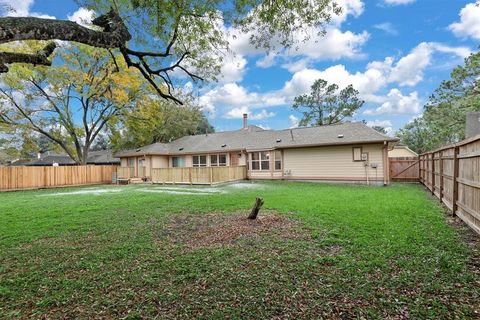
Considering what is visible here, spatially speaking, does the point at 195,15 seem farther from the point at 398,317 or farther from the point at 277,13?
the point at 398,317

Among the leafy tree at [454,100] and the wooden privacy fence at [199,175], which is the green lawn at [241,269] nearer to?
the wooden privacy fence at [199,175]

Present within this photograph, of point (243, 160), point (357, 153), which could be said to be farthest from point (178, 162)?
point (357, 153)

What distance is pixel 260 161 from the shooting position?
19.4m

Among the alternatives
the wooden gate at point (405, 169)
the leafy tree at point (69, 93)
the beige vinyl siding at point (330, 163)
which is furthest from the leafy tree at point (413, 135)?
the leafy tree at point (69, 93)

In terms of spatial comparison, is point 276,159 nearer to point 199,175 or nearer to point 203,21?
point 199,175

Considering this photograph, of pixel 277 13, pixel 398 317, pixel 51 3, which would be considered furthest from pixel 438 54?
pixel 51 3

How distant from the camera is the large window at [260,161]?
19078 millimetres

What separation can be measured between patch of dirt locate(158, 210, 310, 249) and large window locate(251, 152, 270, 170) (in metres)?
12.1

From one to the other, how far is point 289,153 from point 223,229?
1300 centimetres

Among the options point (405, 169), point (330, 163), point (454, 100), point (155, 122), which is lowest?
point (405, 169)

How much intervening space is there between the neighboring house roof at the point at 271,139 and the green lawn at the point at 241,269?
10.0m

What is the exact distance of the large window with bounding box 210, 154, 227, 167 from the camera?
67.7 ft

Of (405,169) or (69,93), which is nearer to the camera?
(405,169)

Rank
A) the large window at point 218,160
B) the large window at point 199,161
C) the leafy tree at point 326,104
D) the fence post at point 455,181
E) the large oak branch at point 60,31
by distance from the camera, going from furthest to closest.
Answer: the leafy tree at point 326,104 < the large window at point 199,161 < the large window at point 218,160 < the fence post at point 455,181 < the large oak branch at point 60,31
